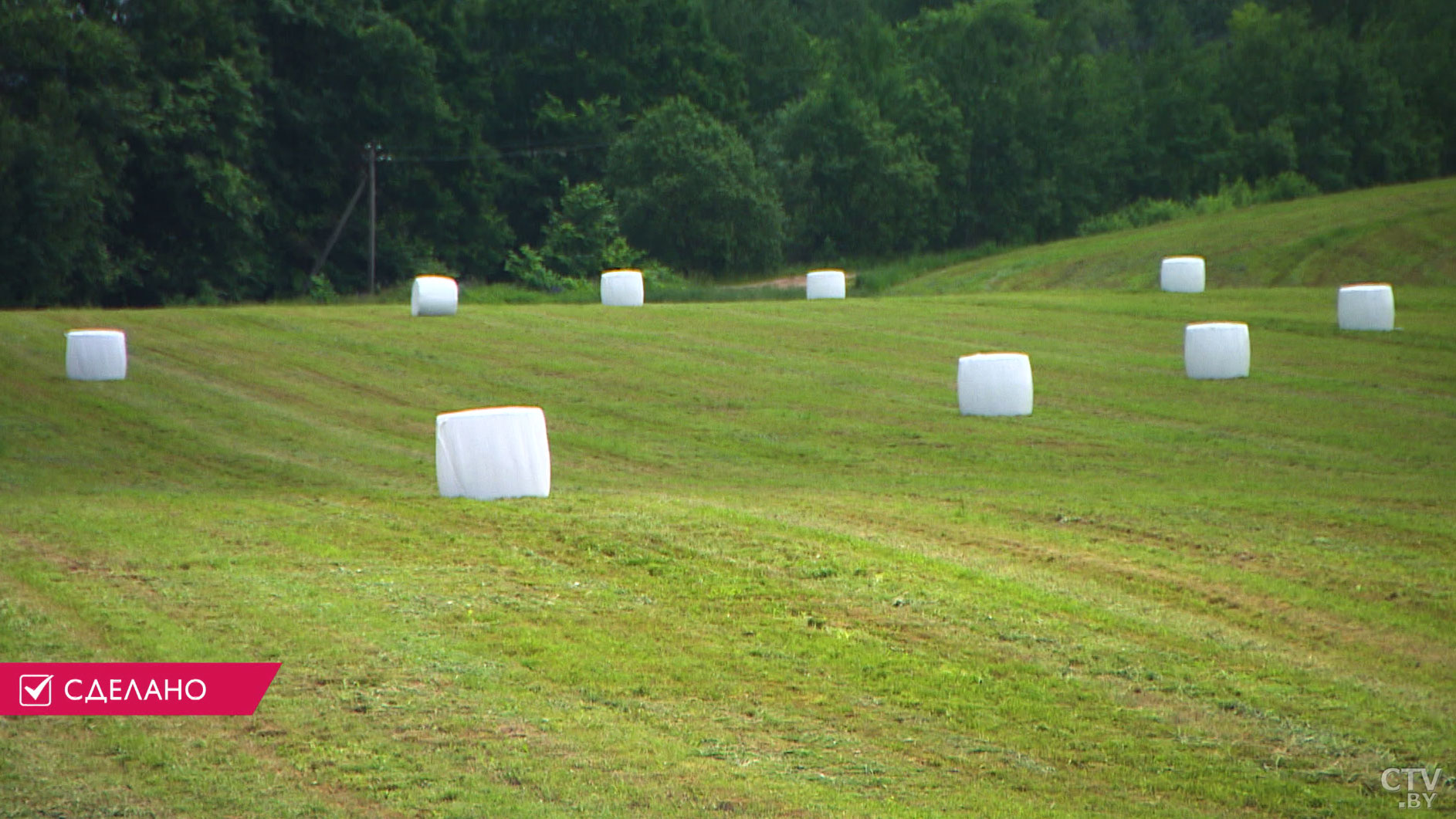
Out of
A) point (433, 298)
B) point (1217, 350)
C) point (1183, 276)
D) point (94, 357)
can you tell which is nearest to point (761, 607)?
point (1217, 350)

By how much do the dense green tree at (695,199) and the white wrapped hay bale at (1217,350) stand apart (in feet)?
167

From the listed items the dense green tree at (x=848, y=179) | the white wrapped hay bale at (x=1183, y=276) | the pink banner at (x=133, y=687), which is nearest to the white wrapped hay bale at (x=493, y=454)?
the pink banner at (x=133, y=687)

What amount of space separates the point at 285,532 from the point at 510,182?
233ft

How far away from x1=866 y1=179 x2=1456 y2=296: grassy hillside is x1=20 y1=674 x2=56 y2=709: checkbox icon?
42.2 metres

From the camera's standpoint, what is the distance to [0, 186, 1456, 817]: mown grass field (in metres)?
7.46

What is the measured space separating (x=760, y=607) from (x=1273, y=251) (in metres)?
44.4

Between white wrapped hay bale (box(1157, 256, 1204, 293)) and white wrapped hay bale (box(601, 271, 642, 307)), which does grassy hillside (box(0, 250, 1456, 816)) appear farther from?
white wrapped hay bale (box(601, 271, 642, 307))

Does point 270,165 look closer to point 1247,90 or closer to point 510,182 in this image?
point 510,182

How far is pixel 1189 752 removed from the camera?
7.83 m

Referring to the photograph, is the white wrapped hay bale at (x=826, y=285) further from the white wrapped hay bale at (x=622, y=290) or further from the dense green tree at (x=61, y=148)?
the dense green tree at (x=61, y=148)

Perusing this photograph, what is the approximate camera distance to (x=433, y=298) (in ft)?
122

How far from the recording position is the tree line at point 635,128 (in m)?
61.0

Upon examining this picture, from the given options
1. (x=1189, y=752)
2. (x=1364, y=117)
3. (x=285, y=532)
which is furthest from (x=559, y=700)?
(x=1364, y=117)

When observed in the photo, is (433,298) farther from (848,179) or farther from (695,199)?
(848,179)
